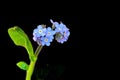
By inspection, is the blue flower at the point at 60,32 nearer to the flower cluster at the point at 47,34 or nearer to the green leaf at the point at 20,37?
the flower cluster at the point at 47,34

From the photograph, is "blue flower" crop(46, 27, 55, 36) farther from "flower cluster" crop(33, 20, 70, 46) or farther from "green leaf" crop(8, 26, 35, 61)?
"green leaf" crop(8, 26, 35, 61)

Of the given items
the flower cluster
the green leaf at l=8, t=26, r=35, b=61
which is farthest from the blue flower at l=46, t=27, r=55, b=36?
the green leaf at l=8, t=26, r=35, b=61

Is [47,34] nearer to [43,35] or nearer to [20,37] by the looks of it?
[43,35]

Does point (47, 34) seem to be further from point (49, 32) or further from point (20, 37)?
point (20, 37)

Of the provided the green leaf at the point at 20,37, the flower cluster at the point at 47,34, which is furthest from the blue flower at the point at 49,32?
the green leaf at the point at 20,37

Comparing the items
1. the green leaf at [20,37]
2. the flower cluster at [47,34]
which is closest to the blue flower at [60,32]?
the flower cluster at [47,34]

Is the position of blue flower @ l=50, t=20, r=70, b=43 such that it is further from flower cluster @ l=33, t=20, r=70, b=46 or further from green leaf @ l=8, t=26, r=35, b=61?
green leaf @ l=8, t=26, r=35, b=61

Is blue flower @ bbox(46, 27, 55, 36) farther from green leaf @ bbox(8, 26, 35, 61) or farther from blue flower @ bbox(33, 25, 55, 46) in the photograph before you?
green leaf @ bbox(8, 26, 35, 61)

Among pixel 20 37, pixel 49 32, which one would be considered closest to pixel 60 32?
pixel 49 32

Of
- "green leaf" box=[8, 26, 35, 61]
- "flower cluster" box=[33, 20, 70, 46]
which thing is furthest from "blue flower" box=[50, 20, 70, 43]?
"green leaf" box=[8, 26, 35, 61]

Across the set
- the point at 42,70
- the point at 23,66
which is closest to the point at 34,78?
the point at 42,70

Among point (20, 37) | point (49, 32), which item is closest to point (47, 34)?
point (49, 32)
